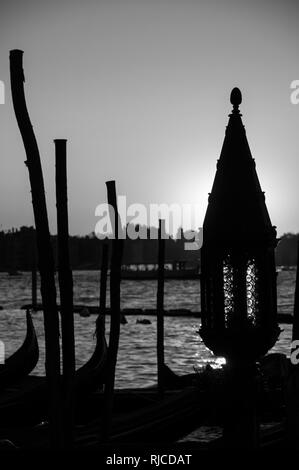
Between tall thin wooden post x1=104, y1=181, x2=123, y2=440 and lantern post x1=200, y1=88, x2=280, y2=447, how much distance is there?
3.09 m

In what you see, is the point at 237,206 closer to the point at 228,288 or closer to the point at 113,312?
the point at 228,288

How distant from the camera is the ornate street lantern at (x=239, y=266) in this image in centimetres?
347

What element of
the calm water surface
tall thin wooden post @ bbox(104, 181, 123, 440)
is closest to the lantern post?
tall thin wooden post @ bbox(104, 181, 123, 440)

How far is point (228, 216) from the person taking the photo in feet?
11.5

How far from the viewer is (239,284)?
3506 mm

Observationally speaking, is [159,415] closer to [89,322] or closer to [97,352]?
[97,352]

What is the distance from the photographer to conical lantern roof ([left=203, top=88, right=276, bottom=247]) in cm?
351

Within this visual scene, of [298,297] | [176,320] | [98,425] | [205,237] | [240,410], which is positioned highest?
[205,237]

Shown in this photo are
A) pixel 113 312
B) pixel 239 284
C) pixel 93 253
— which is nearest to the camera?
pixel 239 284

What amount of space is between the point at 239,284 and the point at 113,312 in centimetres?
432

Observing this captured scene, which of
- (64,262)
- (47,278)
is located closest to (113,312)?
(64,262)

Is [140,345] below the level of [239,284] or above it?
below

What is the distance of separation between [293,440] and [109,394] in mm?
2252
